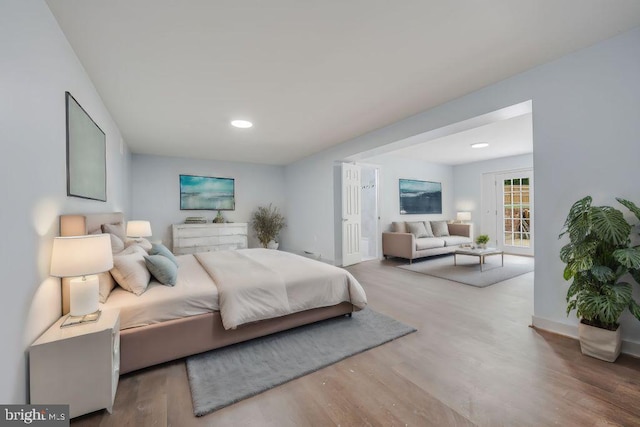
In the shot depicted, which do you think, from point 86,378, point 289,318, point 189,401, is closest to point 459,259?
point 289,318

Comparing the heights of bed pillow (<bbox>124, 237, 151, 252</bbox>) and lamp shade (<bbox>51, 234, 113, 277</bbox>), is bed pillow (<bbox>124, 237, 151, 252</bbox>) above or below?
below

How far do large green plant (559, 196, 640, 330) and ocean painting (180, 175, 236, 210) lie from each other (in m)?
6.08

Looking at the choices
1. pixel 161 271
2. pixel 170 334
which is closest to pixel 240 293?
pixel 170 334

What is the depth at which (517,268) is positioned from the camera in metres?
4.97

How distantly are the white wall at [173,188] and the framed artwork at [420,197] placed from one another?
12.0 ft

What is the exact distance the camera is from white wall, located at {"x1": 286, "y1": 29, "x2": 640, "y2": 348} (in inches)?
79.3

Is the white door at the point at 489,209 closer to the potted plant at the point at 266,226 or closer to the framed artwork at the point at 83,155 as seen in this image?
the potted plant at the point at 266,226

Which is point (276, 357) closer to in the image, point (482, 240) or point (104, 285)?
point (104, 285)

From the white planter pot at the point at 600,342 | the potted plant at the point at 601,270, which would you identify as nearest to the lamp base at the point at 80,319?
the potted plant at the point at 601,270

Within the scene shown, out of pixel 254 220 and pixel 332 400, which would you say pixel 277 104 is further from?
pixel 254 220

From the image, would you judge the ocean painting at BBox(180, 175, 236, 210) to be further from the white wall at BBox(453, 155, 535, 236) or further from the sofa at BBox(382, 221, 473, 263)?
the white wall at BBox(453, 155, 535, 236)

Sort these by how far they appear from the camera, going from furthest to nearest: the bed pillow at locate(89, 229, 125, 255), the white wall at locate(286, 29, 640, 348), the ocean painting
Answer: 1. the ocean painting
2. the bed pillow at locate(89, 229, 125, 255)
3. the white wall at locate(286, 29, 640, 348)

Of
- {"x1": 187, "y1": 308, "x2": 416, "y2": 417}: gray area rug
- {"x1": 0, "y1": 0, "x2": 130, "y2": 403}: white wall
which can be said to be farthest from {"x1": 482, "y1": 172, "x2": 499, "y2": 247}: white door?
{"x1": 0, "y1": 0, "x2": 130, "y2": 403}: white wall

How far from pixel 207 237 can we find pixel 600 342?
19.9 ft
